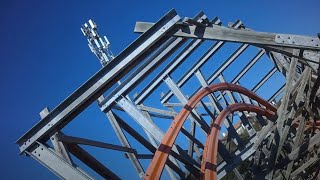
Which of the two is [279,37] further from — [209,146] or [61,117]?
[61,117]

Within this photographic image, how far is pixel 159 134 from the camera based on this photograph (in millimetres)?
5676

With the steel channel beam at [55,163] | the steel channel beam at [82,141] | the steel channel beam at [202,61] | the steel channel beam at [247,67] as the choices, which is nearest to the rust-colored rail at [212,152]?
the steel channel beam at [82,141]

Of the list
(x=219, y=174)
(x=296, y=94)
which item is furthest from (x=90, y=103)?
(x=296, y=94)

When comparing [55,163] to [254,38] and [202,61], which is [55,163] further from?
[202,61]

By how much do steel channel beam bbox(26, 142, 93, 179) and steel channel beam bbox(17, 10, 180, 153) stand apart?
136mm

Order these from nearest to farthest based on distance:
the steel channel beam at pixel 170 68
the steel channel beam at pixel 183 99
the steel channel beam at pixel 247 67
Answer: the steel channel beam at pixel 183 99, the steel channel beam at pixel 170 68, the steel channel beam at pixel 247 67

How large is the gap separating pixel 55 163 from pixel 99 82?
1.21 meters

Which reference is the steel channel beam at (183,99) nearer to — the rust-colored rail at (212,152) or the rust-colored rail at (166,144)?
the rust-colored rail at (212,152)

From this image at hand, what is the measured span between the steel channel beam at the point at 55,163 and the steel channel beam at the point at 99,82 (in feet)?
0.45

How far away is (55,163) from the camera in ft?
12.8

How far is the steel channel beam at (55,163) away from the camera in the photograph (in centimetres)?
377

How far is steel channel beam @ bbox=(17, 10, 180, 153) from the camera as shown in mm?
4141

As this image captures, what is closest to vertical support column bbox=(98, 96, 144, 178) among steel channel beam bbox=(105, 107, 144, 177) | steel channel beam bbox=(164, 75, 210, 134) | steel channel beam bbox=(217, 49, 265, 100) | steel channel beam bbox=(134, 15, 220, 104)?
steel channel beam bbox=(105, 107, 144, 177)

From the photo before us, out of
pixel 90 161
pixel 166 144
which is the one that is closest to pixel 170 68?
pixel 90 161
